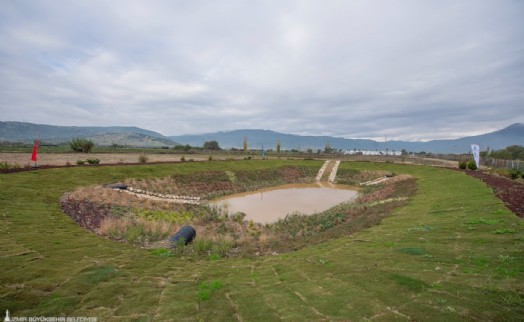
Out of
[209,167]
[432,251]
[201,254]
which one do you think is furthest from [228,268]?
[209,167]

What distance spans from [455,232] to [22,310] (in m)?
16.8

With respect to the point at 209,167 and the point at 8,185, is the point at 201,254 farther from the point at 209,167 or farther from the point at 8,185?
the point at 209,167

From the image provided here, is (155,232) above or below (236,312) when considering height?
below

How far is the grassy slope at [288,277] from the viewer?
6.72 meters

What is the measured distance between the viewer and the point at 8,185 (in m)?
22.7

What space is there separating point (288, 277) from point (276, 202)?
26180mm

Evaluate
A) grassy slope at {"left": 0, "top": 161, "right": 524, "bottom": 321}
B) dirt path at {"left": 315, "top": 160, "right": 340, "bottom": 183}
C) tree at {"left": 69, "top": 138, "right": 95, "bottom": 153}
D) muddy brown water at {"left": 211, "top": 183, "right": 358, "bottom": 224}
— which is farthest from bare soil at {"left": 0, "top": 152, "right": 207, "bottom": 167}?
grassy slope at {"left": 0, "top": 161, "right": 524, "bottom": 321}

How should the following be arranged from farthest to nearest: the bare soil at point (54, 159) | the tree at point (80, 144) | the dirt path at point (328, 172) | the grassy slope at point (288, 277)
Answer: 1. the tree at point (80, 144)
2. the dirt path at point (328, 172)
3. the bare soil at point (54, 159)
4. the grassy slope at point (288, 277)

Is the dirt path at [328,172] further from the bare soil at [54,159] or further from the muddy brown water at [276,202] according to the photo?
the bare soil at [54,159]

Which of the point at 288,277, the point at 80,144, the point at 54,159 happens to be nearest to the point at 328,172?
the point at 288,277

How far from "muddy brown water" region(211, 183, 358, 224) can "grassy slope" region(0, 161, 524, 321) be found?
14439 millimetres

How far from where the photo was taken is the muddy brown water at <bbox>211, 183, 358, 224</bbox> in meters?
29.4

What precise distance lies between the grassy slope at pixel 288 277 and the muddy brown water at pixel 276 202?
568 inches

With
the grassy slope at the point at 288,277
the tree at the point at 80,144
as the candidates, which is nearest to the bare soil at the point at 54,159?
the tree at the point at 80,144
